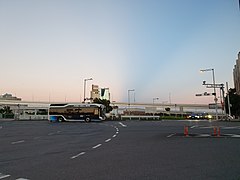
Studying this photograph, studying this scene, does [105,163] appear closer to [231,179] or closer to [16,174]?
[16,174]

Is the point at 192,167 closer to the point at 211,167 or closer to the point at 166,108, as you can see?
the point at 211,167

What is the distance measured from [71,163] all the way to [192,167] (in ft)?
→ 11.8

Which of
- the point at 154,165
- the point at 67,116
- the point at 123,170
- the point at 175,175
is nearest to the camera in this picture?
the point at 175,175

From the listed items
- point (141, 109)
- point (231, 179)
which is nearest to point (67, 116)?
point (231, 179)

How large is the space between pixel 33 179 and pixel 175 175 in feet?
11.0

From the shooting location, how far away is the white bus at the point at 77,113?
1703 inches

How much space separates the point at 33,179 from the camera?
5.27 metres

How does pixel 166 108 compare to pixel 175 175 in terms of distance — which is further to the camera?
pixel 166 108

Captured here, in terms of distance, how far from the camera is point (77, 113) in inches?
1718

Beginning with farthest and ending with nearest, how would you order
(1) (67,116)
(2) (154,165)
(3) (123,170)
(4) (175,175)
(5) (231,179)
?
(1) (67,116), (2) (154,165), (3) (123,170), (4) (175,175), (5) (231,179)

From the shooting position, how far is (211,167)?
6.27 m

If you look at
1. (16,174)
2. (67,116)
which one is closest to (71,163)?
(16,174)

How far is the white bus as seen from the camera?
43.2m

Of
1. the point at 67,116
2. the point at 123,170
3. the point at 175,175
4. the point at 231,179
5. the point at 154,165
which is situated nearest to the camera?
the point at 231,179
